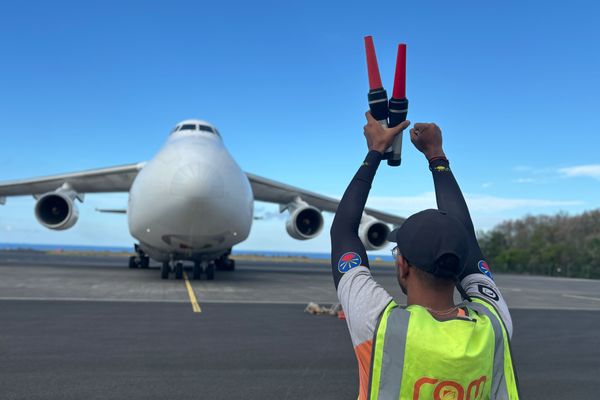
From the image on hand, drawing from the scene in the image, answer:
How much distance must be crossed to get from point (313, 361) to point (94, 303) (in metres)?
5.30

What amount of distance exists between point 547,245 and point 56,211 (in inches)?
1679

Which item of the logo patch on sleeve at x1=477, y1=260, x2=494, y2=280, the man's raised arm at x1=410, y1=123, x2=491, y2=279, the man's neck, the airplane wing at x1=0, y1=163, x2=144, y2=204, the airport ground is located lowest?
the airport ground

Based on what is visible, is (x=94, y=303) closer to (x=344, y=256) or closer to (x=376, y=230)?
(x=344, y=256)

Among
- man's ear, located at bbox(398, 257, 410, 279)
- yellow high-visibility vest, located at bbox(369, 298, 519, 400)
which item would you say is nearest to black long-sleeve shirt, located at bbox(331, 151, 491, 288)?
man's ear, located at bbox(398, 257, 410, 279)

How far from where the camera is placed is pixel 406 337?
53.5 inches

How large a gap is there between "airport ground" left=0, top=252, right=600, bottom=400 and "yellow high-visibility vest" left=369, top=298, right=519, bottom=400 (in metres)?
2.80

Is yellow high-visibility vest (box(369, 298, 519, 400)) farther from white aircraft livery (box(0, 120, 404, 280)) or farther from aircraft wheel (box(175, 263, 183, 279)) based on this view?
aircraft wheel (box(175, 263, 183, 279))

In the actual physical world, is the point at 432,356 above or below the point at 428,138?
below

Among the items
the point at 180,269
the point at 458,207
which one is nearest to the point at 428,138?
the point at 458,207

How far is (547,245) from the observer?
48.5 meters

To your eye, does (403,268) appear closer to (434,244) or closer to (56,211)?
(434,244)

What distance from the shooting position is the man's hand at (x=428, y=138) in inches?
79.6

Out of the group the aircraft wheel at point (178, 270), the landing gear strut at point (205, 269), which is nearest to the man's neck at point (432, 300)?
the aircraft wheel at point (178, 270)

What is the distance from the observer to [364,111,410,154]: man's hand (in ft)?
5.71
